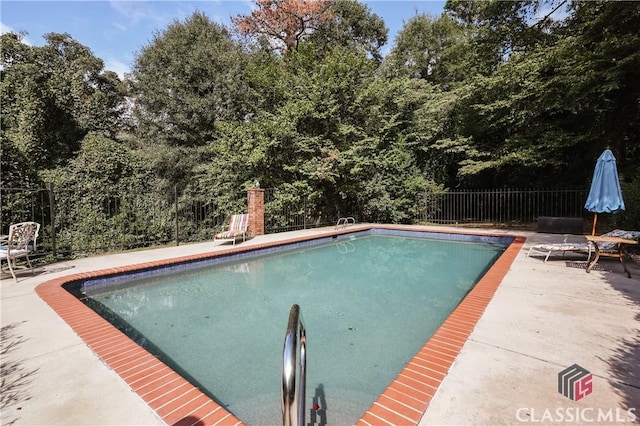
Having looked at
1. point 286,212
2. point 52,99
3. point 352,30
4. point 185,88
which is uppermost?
point 352,30

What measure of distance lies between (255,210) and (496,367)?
871 centimetres

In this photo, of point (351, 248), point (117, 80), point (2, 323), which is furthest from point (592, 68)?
point (117, 80)

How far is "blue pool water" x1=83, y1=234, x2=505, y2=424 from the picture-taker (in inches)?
113

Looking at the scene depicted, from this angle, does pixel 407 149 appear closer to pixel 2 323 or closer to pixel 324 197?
pixel 324 197

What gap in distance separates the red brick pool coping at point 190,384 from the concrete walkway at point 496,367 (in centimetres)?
7

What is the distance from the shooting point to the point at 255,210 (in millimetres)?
10336

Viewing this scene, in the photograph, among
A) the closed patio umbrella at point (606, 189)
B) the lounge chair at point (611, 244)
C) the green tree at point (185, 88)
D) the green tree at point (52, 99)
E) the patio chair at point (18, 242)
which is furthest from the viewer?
the green tree at point (185, 88)

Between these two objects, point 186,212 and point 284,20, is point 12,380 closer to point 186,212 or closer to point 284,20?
point 186,212

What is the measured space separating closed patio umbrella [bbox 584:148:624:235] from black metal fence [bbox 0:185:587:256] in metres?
7.25

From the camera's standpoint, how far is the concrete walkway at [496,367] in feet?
6.26

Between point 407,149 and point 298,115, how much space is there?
6.61 m

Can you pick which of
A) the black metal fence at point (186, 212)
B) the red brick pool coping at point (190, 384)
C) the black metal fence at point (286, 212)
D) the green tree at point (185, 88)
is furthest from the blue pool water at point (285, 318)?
the green tree at point (185, 88)

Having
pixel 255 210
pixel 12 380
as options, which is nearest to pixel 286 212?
pixel 255 210

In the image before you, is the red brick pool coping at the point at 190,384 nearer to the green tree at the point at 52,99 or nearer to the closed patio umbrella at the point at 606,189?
the closed patio umbrella at the point at 606,189
